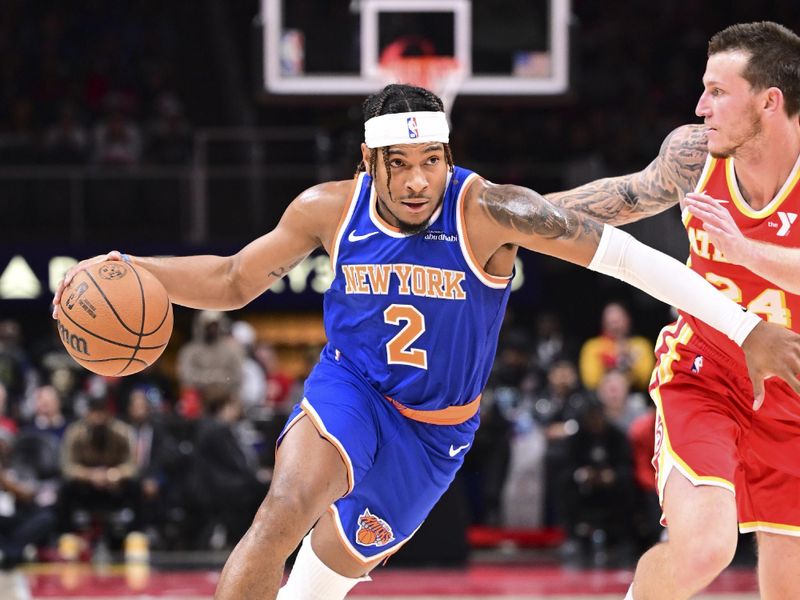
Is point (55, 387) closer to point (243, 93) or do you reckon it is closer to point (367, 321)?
point (243, 93)

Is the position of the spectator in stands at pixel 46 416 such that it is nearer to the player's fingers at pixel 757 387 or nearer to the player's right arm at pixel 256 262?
the player's right arm at pixel 256 262

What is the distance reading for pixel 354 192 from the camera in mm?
5137

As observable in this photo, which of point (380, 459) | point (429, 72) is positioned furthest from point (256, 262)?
point (429, 72)

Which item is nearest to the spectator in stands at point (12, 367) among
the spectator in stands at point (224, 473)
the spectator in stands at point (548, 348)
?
the spectator in stands at point (224, 473)

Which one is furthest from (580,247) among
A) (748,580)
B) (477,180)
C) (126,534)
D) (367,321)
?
(126,534)

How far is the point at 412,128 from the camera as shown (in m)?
4.95

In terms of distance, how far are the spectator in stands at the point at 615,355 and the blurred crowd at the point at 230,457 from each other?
0.02m

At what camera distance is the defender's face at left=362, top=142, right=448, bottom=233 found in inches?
193

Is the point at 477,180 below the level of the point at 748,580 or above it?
above

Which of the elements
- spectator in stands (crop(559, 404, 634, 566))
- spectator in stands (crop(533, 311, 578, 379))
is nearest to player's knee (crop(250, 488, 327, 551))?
spectator in stands (crop(559, 404, 634, 566))

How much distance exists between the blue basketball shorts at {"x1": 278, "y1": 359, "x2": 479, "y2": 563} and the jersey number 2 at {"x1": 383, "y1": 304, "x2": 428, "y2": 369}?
161mm

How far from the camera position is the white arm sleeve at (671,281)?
15.1ft

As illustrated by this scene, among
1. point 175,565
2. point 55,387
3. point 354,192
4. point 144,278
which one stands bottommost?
point 175,565

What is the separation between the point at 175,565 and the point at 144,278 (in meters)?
6.29
